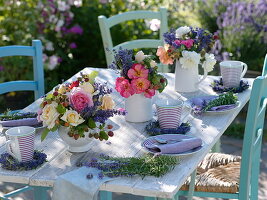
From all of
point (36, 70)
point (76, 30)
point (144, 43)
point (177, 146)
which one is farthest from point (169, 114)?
point (76, 30)

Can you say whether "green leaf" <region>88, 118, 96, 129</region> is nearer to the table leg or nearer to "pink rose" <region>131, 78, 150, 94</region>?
"pink rose" <region>131, 78, 150, 94</region>

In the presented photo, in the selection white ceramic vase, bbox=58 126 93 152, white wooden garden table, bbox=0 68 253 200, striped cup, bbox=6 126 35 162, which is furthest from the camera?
white ceramic vase, bbox=58 126 93 152

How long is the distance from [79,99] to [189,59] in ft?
2.82

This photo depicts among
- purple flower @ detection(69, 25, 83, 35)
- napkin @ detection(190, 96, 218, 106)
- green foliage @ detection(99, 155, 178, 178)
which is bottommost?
purple flower @ detection(69, 25, 83, 35)

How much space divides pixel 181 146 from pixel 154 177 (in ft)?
0.67

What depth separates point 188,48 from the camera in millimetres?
2793

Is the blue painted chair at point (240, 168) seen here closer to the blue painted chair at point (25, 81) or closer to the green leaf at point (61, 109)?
the green leaf at point (61, 109)

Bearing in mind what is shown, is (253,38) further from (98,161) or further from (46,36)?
(98,161)

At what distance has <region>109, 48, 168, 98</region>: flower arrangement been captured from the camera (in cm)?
238

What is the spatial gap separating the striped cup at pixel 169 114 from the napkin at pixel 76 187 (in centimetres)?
47

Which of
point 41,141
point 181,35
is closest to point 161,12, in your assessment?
point 181,35

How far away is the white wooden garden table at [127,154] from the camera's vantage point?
1930 mm

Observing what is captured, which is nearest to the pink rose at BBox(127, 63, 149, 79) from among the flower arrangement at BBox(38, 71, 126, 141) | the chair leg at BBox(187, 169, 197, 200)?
the flower arrangement at BBox(38, 71, 126, 141)

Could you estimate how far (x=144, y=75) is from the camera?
2381mm
